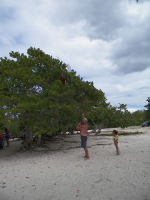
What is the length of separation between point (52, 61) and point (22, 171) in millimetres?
6817

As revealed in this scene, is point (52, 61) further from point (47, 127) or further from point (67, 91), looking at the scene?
point (47, 127)

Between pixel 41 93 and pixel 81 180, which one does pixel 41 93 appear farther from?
pixel 81 180

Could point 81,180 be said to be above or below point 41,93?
below

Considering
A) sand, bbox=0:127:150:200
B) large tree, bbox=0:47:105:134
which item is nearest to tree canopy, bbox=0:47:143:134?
large tree, bbox=0:47:105:134

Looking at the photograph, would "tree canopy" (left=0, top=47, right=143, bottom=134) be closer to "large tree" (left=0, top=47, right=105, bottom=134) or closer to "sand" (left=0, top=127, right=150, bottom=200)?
"large tree" (left=0, top=47, right=105, bottom=134)

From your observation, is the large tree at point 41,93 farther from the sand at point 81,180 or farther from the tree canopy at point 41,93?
the sand at point 81,180

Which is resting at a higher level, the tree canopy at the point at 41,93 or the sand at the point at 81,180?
the tree canopy at the point at 41,93

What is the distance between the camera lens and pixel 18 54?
442 inches

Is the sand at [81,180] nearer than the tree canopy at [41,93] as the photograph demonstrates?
Yes

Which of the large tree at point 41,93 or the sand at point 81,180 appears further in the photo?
the large tree at point 41,93

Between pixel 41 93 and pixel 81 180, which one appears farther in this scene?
pixel 41 93

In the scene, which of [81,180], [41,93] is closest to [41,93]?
[41,93]

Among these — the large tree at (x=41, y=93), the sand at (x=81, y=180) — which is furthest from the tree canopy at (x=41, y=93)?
the sand at (x=81, y=180)

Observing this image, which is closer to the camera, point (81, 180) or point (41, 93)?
point (81, 180)
